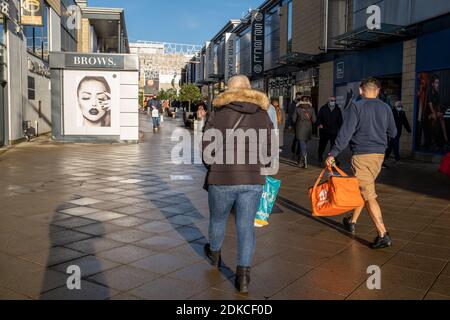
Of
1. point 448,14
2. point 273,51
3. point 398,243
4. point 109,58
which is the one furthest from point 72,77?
point 273,51

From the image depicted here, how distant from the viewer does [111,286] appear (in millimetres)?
3963

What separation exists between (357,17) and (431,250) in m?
14.8

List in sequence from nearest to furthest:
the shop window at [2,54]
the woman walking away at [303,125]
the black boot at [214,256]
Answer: the black boot at [214,256], the woman walking away at [303,125], the shop window at [2,54]

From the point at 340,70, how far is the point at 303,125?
9003 millimetres

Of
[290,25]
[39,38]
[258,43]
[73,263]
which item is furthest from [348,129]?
[258,43]

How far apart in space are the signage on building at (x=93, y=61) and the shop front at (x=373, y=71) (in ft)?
28.6

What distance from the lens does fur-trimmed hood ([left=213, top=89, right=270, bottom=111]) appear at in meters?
3.83

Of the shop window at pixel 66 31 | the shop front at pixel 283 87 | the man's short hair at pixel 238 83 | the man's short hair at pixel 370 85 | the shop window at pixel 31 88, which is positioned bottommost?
the man's short hair at pixel 238 83

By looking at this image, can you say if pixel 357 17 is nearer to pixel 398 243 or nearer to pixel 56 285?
pixel 398 243

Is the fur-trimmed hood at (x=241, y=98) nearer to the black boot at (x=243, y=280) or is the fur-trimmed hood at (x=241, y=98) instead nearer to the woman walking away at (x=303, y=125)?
the black boot at (x=243, y=280)

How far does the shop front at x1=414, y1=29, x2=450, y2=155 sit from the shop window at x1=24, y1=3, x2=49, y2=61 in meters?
13.9

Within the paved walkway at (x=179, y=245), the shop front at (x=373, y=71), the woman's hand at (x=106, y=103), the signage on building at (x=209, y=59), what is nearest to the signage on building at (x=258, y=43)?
the shop front at (x=373, y=71)

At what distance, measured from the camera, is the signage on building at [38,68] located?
60.8 feet

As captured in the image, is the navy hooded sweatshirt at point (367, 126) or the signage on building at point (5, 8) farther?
the signage on building at point (5, 8)
